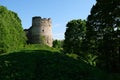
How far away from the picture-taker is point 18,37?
6006cm

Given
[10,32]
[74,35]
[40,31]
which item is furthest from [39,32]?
[10,32]

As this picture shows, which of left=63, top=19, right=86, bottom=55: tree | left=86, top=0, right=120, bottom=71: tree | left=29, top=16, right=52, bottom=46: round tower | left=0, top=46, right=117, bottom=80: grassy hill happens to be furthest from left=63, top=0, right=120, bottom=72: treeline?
left=29, top=16, right=52, bottom=46: round tower

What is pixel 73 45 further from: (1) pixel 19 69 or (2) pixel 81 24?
(1) pixel 19 69

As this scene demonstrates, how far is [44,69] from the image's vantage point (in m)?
26.8

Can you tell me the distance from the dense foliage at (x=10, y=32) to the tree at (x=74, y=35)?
9.79 meters

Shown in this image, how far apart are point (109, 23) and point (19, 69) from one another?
34.1 feet

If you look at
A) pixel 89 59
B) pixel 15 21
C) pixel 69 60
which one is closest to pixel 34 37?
pixel 15 21

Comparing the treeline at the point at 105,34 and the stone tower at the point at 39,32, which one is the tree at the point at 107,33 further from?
the stone tower at the point at 39,32

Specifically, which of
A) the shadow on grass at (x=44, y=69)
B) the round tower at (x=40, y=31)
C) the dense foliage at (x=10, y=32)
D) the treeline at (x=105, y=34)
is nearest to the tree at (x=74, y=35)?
the dense foliage at (x=10, y=32)

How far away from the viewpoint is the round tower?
72.6 meters

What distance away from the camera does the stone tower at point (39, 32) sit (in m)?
72.6

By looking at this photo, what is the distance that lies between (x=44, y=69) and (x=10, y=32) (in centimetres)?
3182

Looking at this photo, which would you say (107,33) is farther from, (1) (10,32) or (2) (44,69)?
(1) (10,32)

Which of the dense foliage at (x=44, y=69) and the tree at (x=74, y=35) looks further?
the tree at (x=74, y=35)
